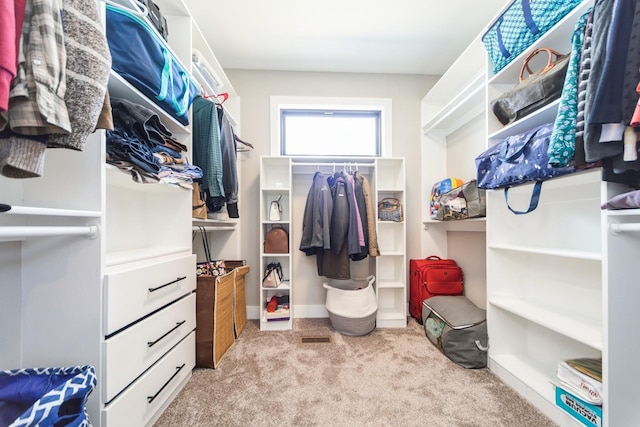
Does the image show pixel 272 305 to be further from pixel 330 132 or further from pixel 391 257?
pixel 330 132

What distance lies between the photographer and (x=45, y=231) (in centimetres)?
69

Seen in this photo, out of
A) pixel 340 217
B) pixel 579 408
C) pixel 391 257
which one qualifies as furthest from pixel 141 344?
pixel 391 257

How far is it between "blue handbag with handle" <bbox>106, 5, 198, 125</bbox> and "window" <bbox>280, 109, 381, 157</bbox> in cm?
145

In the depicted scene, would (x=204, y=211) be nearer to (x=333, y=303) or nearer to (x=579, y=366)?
(x=333, y=303)

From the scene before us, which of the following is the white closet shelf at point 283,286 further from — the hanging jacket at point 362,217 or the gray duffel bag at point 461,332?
the gray duffel bag at point 461,332

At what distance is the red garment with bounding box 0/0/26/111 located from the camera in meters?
0.48

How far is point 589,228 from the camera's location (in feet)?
3.98

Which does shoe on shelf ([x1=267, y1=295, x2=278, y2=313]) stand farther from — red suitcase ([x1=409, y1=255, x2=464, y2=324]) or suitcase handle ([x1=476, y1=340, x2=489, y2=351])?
suitcase handle ([x1=476, y1=340, x2=489, y2=351])

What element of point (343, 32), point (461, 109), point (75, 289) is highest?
point (343, 32)

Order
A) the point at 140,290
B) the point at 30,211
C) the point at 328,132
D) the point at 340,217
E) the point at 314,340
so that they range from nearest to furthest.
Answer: the point at 30,211, the point at 140,290, the point at 314,340, the point at 340,217, the point at 328,132

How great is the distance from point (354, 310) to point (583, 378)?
4.25 ft

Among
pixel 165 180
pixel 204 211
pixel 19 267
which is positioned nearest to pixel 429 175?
pixel 204 211

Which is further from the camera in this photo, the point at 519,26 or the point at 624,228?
the point at 519,26

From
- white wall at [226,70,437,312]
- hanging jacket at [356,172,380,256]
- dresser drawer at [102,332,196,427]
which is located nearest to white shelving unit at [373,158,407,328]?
hanging jacket at [356,172,380,256]
